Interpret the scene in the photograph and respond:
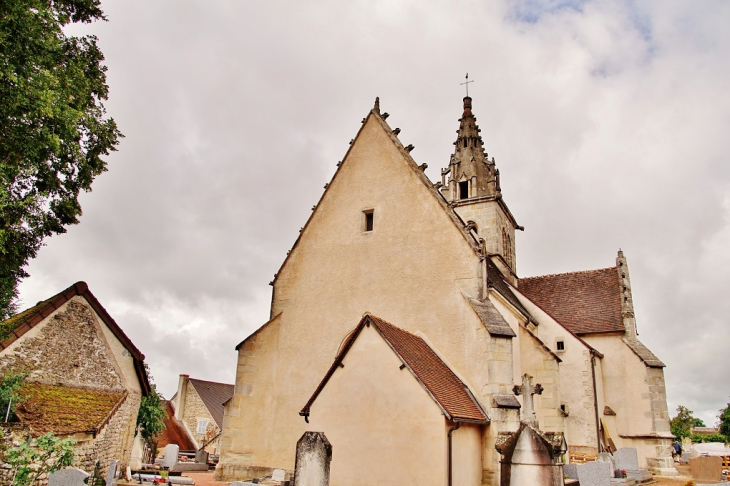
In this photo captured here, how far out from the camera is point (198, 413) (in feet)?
117

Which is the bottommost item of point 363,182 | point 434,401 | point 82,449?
point 82,449

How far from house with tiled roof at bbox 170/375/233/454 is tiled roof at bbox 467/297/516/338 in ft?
86.5

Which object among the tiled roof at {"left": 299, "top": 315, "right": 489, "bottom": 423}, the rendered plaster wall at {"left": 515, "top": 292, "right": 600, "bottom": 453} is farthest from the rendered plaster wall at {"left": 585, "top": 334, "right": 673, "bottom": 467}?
the tiled roof at {"left": 299, "top": 315, "right": 489, "bottom": 423}

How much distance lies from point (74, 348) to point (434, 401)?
34.2 ft

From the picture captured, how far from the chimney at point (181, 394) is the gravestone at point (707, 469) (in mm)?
30686

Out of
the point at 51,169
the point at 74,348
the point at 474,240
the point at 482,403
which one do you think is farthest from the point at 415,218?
the point at 74,348

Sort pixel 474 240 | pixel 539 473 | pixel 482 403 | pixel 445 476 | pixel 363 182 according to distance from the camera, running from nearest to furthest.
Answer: pixel 539 473, pixel 445 476, pixel 482 403, pixel 474 240, pixel 363 182

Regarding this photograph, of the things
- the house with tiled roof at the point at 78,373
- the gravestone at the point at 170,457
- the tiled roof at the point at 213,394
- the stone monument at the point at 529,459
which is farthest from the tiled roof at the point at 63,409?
the tiled roof at the point at 213,394

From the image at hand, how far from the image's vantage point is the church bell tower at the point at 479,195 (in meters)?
28.3

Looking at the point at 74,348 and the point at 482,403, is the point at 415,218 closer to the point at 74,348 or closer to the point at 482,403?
the point at 482,403

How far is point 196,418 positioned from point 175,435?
273 centimetres

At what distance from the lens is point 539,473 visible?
788cm

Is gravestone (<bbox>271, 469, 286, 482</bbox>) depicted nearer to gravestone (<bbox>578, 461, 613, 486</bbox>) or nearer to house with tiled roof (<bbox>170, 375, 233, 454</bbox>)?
gravestone (<bbox>578, 461, 613, 486</bbox>)

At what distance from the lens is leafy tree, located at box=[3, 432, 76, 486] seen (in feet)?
31.3
